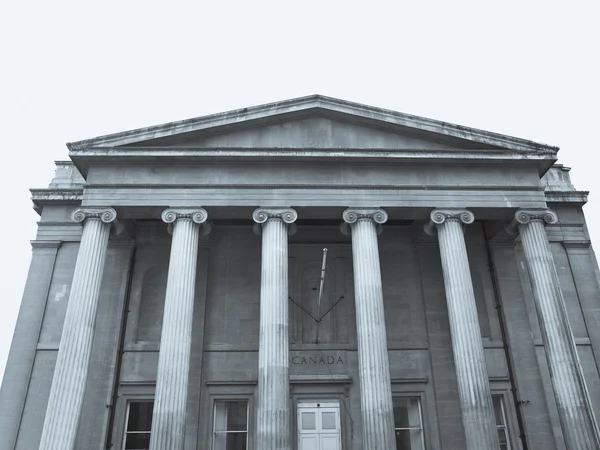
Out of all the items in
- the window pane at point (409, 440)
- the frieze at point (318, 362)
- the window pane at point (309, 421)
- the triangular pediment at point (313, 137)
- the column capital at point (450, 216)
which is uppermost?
the triangular pediment at point (313, 137)

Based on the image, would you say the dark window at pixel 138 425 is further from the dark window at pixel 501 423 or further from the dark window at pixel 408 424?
the dark window at pixel 501 423

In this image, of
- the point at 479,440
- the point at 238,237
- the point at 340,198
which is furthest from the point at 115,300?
the point at 479,440

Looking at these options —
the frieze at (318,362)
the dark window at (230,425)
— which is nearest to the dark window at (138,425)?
the dark window at (230,425)

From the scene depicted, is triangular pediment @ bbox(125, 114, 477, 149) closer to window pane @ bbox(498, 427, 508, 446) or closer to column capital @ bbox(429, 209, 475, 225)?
column capital @ bbox(429, 209, 475, 225)

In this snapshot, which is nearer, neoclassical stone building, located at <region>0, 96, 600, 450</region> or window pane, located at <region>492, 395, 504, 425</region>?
neoclassical stone building, located at <region>0, 96, 600, 450</region>

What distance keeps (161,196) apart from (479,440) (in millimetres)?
13161

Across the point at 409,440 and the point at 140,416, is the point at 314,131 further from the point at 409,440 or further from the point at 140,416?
the point at 140,416

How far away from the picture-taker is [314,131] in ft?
69.3

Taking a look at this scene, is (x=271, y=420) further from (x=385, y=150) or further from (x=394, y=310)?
(x=385, y=150)

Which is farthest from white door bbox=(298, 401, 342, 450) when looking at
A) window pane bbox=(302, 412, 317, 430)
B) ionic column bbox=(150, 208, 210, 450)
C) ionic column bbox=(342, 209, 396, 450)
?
ionic column bbox=(150, 208, 210, 450)

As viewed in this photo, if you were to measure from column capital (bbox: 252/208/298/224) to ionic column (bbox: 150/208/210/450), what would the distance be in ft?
5.98

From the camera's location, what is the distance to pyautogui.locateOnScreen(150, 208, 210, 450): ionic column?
16.2 m

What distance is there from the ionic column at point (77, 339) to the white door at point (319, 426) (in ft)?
25.7

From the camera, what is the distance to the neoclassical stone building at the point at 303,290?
18.4m
